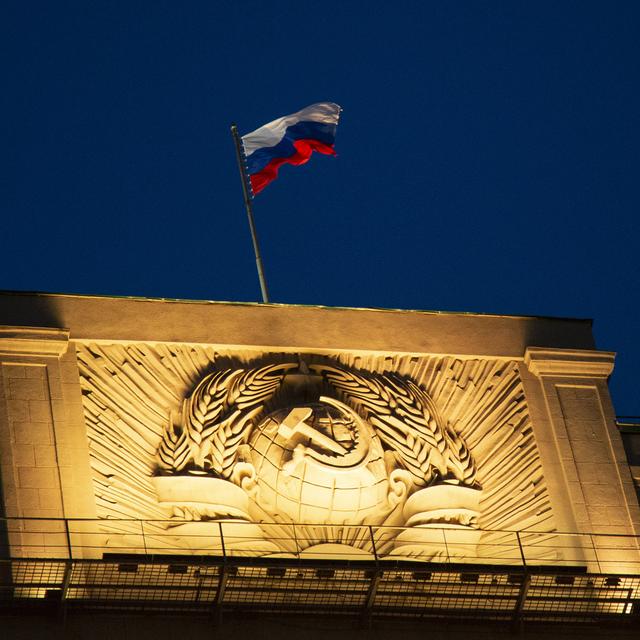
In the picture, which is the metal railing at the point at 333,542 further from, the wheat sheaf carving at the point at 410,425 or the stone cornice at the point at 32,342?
the stone cornice at the point at 32,342

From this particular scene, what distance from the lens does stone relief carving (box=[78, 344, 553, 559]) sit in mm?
31469

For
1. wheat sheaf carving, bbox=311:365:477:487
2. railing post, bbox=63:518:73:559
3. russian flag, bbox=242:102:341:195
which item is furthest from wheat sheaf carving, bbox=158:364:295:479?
russian flag, bbox=242:102:341:195

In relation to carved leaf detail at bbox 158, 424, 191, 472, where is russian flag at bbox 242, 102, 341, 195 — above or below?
above

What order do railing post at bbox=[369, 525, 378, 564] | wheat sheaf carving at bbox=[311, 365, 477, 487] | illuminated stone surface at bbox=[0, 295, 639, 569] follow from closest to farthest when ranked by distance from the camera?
railing post at bbox=[369, 525, 378, 564] → illuminated stone surface at bbox=[0, 295, 639, 569] → wheat sheaf carving at bbox=[311, 365, 477, 487]

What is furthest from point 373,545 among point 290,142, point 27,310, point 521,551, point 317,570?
point 290,142

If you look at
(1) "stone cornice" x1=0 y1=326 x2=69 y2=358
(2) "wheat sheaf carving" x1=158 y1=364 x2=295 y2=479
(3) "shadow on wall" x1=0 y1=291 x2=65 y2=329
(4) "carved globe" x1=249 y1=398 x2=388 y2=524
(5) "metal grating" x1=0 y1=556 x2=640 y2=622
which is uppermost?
(3) "shadow on wall" x1=0 y1=291 x2=65 y2=329

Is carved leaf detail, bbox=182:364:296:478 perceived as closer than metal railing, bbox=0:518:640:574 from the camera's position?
No

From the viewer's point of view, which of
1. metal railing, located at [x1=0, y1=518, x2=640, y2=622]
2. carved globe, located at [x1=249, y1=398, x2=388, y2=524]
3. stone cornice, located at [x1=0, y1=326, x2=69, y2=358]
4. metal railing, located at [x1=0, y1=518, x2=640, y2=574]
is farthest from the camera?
stone cornice, located at [x1=0, y1=326, x2=69, y2=358]

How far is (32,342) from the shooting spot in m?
32.5

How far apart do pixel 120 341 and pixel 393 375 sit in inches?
174

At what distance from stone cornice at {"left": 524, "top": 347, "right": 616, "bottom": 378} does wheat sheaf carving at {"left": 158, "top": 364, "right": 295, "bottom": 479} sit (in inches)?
168

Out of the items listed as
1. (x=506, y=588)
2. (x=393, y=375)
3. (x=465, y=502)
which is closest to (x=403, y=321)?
(x=393, y=375)

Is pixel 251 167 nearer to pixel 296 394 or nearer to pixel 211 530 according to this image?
pixel 296 394

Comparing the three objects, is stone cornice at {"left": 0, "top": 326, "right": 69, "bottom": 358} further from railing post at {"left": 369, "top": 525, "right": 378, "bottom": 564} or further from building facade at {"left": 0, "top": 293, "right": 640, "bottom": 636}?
railing post at {"left": 369, "top": 525, "right": 378, "bottom": 564}
